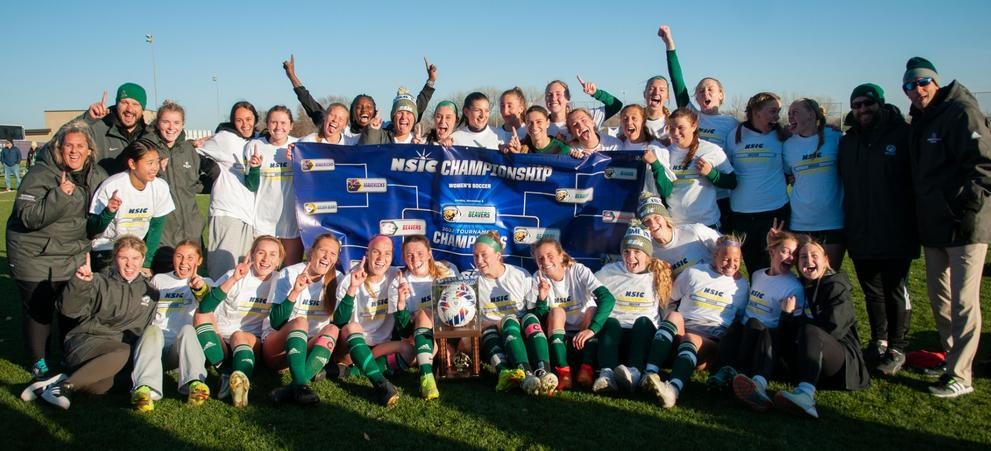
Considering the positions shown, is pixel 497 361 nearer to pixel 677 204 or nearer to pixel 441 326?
pixel 441 326

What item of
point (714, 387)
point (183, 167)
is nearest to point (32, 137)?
point (183, 167)

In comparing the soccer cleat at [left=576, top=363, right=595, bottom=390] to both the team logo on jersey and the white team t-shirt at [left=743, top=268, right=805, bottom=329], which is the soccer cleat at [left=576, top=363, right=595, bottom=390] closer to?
the white team t-shirt at [left=743, top=268, right=805, bottom=329]

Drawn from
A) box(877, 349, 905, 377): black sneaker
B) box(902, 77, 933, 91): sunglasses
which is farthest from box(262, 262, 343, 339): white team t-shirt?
box(902, 77, 933, 91): sunglasses

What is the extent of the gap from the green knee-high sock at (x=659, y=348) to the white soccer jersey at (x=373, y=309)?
213 centimetres

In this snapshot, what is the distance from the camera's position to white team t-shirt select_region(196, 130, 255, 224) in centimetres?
672

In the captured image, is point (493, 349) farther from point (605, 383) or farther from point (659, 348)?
point (659, 348)

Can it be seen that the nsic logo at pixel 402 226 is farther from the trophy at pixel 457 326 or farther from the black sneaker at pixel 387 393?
the black sneaker at pixel 387 393

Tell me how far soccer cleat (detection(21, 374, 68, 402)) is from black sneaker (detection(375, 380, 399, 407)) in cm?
235

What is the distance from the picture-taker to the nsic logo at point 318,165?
7.00m

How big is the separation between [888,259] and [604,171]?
2.60 metres

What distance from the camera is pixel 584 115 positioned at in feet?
22.6

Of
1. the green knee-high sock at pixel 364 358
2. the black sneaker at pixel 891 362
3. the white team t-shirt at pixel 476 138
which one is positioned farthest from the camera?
the white team t-shirt at pixel 476 138

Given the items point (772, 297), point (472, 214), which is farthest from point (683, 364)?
point (472, 214)

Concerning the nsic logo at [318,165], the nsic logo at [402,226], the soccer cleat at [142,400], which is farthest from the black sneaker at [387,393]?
the nsic logo at [318,165]
